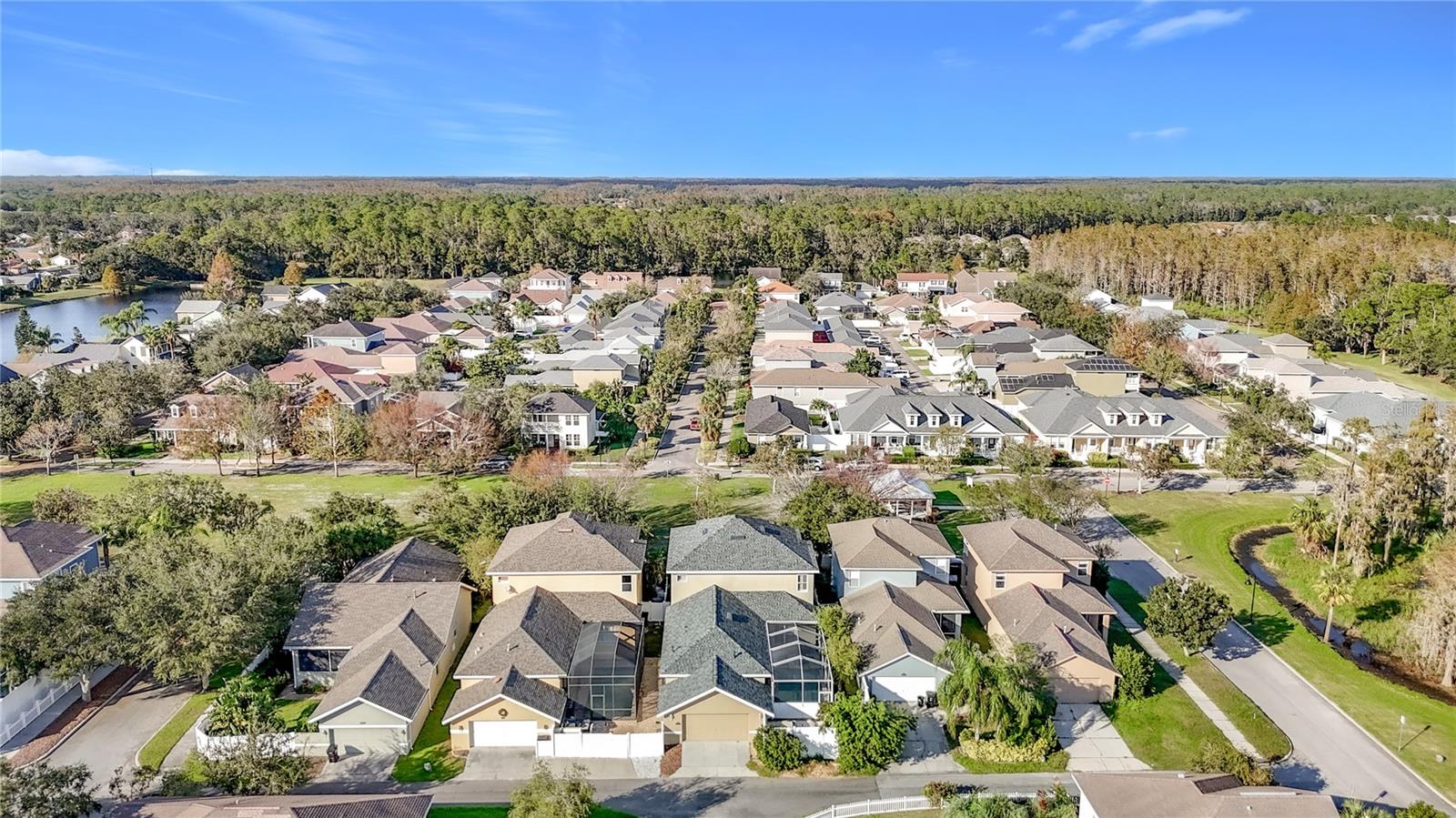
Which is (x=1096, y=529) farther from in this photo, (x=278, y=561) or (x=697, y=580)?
(x=278, y=561)

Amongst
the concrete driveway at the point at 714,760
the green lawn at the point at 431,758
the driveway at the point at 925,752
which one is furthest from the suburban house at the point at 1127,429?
the green lawn at the point at 431,758

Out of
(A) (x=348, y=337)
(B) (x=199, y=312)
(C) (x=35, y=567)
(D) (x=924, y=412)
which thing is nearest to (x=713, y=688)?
(C) (x=35, y=567)

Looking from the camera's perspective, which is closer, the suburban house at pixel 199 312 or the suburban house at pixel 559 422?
the suburban house at pixel 559 422

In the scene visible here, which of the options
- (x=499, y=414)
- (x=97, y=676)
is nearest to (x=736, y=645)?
(x=97, y=676)

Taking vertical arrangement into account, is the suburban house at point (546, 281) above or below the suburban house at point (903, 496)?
above

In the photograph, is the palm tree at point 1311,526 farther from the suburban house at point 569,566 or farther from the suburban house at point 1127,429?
the suburban house at point 569,566

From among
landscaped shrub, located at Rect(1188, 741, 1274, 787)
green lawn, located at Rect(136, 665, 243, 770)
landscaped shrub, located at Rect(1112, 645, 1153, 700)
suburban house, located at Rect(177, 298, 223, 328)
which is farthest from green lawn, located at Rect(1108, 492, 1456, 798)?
suburban house, located at Rect(177, 298, 223, 328)

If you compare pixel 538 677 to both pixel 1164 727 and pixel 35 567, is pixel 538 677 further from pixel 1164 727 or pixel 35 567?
pixel 35 567
